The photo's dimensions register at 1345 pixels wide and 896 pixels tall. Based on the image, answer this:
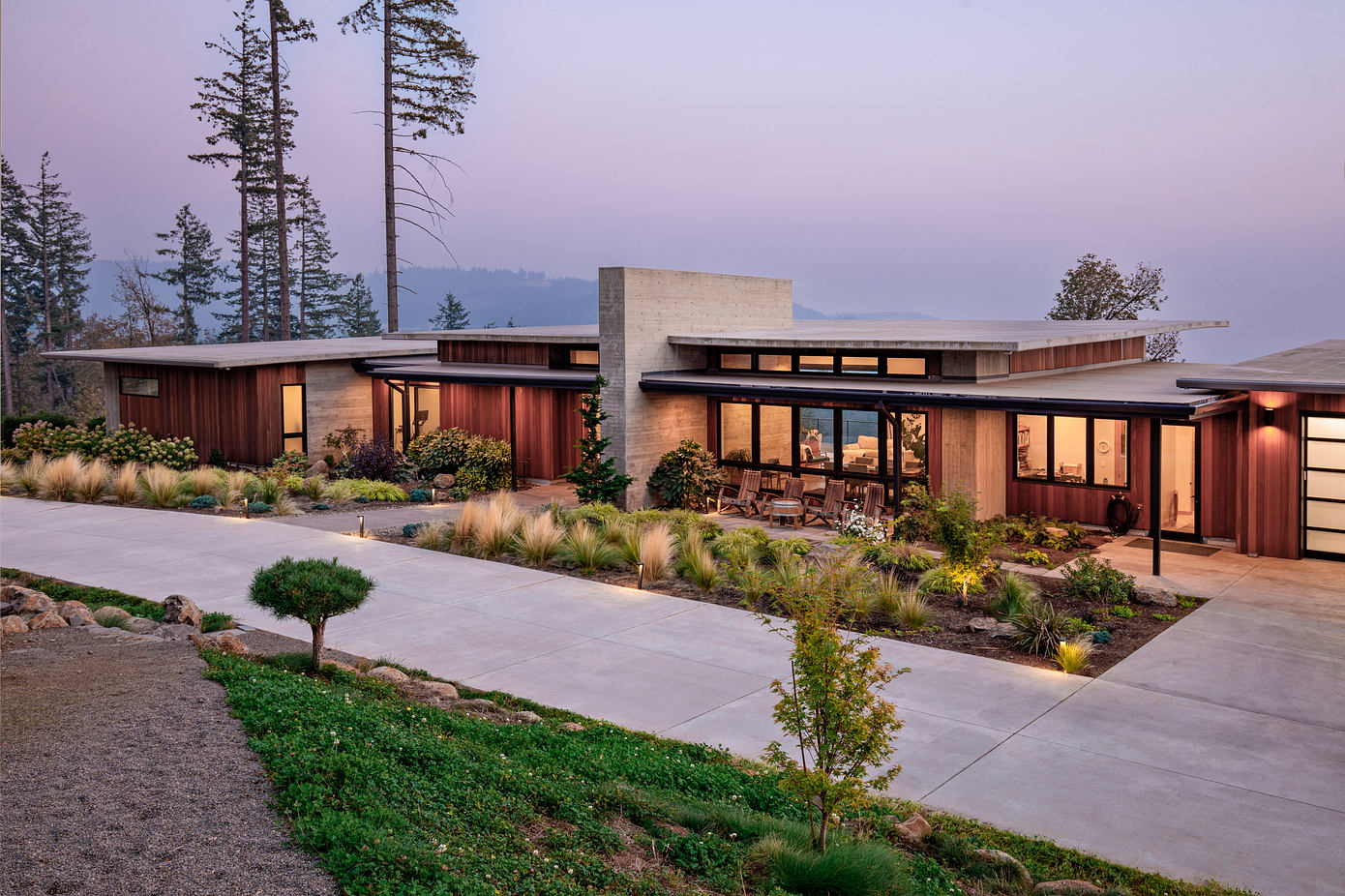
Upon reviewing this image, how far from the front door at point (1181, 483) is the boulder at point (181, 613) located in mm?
13698

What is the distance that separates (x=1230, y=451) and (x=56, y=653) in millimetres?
15215

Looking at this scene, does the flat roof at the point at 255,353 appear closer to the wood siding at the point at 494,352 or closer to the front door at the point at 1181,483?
the wood siding at the point at 494,352

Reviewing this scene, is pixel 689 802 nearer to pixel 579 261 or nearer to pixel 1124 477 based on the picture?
pixel 1124 477

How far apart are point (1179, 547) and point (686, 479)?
8.26 metres

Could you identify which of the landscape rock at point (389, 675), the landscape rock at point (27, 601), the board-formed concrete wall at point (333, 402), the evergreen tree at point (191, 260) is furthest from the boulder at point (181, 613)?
the evergreen tree at point (191, 260)

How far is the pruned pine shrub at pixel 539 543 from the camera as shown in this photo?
46.0ft

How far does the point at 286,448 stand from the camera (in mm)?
23609

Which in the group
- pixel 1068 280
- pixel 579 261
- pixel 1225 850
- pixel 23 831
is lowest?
pixel 1225 850

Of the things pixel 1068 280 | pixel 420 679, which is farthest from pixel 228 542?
pixel 1068 280

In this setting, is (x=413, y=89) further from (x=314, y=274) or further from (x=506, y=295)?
(x=506, y=295)

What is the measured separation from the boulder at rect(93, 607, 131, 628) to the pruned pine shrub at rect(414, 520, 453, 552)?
5362mm

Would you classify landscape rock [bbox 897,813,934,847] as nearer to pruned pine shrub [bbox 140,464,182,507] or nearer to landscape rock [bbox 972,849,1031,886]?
landscape rock [bbox 972,849,1031,886]

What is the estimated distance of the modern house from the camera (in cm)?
1412

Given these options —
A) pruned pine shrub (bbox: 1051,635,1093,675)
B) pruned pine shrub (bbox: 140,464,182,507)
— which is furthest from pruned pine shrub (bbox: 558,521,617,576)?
pruned pine shrub (bbox: 140,464,182,507)
